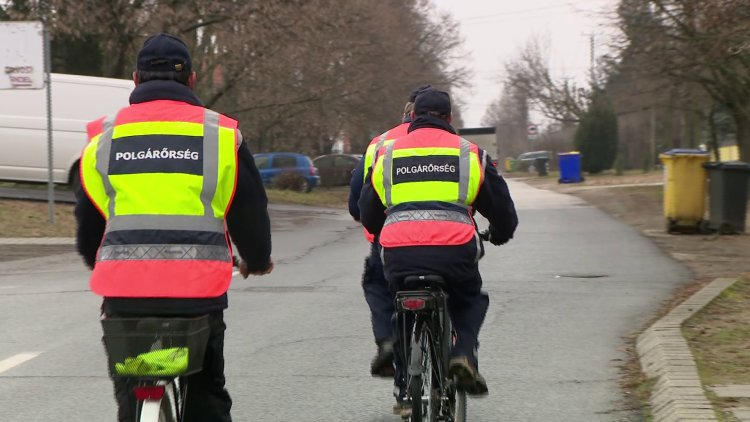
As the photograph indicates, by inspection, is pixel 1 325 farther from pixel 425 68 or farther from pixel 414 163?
pixel 425 68

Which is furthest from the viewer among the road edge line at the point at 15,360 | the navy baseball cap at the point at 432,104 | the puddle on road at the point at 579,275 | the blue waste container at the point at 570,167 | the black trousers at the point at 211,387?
Result: the blue waste container at the point at 570,167

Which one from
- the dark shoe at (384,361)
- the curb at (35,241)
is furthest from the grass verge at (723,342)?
the curb at (35,241)

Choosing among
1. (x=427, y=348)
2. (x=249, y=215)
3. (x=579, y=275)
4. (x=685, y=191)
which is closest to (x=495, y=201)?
(x=427, y=348)

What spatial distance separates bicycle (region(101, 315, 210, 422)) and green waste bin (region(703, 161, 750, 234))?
16475mm

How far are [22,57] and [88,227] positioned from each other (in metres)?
16.3

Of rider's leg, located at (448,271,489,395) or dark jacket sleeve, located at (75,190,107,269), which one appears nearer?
dark jacket sleeve, located at (75,190,107,269)

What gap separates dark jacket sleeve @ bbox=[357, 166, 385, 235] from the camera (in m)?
5.59

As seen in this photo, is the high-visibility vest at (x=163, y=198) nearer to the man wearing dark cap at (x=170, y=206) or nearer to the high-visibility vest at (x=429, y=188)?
the man wearing dark cap at (x=170, y=206)

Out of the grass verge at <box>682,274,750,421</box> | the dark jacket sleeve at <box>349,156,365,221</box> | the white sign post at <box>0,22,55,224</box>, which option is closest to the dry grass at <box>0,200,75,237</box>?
the white sign post at <box>0,22,55,224</box>

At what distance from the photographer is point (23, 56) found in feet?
63.6

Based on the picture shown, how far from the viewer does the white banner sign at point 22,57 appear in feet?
63.4

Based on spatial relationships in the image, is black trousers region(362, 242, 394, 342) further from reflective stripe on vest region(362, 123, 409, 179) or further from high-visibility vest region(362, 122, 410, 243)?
reflective stripe on vest region(362, 123, 409, 179)

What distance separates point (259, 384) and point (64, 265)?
8.54 metres

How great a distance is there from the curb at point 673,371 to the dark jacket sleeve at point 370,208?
1.72 metres
